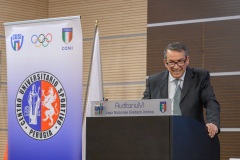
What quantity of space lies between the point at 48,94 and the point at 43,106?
109 millimetres

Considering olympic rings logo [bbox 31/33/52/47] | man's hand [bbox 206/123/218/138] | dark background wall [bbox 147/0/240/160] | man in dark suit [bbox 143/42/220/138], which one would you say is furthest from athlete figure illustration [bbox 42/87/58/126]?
man's hand [bbox 206/123/218/138]

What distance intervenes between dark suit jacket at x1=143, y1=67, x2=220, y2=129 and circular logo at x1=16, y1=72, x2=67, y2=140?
1042 millimetres

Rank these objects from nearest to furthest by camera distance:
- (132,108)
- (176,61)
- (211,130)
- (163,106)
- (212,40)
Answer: (163,106) < (132,108) < (211,130) < (176,61) < (212,40)

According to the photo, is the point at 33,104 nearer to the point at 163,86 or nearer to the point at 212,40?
the point at 163,86

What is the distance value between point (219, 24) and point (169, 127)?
2482mm

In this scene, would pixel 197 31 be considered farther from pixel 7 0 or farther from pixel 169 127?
pixel 169 127

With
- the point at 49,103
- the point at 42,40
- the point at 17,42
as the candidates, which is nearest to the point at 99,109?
the point at 49,103

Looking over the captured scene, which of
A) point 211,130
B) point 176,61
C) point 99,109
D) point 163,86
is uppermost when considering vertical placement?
point 176,61

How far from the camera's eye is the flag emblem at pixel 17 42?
15.3 ft

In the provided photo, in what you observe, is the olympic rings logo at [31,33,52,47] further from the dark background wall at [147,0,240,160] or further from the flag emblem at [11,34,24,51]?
the dark background wall at [147,0,240,160]

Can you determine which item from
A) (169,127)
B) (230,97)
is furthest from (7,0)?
(169,127)

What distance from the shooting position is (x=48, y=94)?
450 centimetres

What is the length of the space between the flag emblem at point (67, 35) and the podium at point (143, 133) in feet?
4.58

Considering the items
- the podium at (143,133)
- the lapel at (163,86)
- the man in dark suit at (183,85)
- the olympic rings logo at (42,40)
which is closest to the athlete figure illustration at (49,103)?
the olympic rings logo at (42,40)
